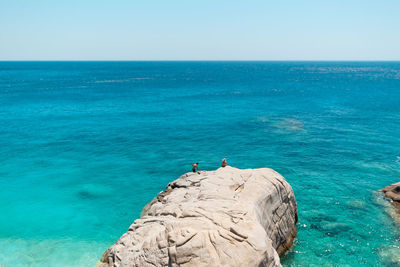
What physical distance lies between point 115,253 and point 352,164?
29860 mm

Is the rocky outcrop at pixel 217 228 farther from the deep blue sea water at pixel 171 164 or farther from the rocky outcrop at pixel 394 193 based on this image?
the rocky outcrop at pixel 394 193

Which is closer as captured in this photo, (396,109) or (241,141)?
(241,141)

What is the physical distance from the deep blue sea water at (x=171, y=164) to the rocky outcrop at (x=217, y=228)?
13.9 ft

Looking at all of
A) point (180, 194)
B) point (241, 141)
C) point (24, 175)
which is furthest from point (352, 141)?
point (24, 175)

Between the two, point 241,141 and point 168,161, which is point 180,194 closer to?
point 168,161

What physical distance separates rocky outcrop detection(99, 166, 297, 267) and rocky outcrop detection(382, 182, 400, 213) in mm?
11549

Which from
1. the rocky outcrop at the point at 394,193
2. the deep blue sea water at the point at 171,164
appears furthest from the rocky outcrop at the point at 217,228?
the rocky outcrop at the point at 394,193

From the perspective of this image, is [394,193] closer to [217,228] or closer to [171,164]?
[217,228]

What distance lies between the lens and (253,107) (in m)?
68.6

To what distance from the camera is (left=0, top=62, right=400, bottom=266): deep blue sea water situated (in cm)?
2134

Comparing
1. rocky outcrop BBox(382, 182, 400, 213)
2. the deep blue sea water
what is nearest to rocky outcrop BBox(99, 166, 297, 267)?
the deep blue sea water

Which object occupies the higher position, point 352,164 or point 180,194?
point 180,194

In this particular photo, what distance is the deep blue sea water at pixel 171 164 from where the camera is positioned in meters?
21.3

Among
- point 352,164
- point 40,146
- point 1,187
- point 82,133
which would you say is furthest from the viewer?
point 82,133
